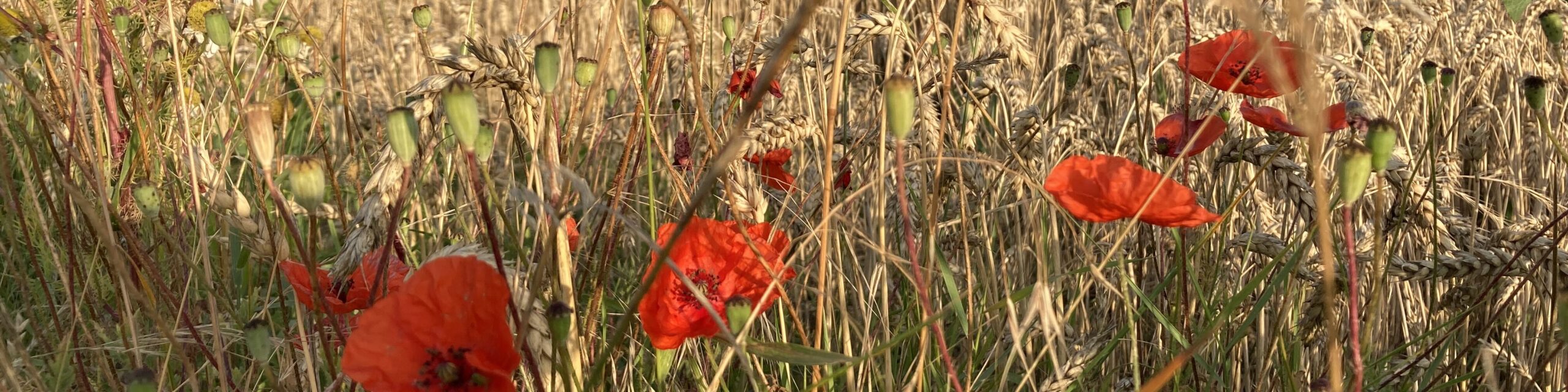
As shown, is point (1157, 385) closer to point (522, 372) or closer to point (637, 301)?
point (637, 301)

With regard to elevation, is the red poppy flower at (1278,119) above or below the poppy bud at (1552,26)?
below

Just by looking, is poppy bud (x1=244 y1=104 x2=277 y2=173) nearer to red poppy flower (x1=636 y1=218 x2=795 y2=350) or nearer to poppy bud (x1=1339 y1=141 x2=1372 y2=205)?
red poppy flower (x1=636 y1=218 x2=795 y2=350)

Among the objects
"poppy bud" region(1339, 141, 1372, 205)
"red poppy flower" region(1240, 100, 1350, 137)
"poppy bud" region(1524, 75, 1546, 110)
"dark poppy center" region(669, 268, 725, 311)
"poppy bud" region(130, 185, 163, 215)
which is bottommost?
"dark poppy center" region(669, 268, 725, 311)

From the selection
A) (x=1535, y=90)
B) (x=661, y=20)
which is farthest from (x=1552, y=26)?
(x=661, y=20)

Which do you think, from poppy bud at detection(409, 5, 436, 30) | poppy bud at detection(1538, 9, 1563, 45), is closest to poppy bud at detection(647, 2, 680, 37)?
poppy bud at detection(409, 5, 436, 30)

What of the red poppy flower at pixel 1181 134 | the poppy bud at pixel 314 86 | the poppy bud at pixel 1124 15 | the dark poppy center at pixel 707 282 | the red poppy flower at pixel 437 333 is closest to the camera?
the red poppy flower at pixel 437 333

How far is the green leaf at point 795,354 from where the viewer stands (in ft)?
2.47

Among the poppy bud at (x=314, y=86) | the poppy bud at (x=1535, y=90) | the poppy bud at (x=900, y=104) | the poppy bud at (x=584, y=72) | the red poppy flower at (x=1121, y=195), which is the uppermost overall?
the poppy bud at (x=900, y=104)

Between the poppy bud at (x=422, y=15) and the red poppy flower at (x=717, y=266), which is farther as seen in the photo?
the poppy bud at (x=422, y=15)

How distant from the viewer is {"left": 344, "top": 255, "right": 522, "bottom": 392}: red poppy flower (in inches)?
30.5

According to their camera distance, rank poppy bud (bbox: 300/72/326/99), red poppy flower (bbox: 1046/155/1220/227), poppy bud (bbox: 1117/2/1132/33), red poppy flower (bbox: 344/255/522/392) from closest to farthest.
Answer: red poppy flower (bbox: 344/255/522/392)
red poppy flower (bbox: 1046/155/1220/227)
poppy bud (bbox: 1117/2/1132/33)
poppy bud (bbox: 300/72/326/99)

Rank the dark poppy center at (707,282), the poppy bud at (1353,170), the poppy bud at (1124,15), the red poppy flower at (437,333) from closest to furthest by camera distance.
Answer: the poppy bud at (1353,170)
the red poppy flower at (437,333)
the dark poppy center at (707,282)
the poppy bud at (1124,15)

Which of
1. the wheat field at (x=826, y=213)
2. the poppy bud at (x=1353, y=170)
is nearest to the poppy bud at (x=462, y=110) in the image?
the wheat field at (x=826, y=213)

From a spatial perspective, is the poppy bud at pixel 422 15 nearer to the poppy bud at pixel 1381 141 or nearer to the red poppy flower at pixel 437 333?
the red poppy flower at pixel 437 333
